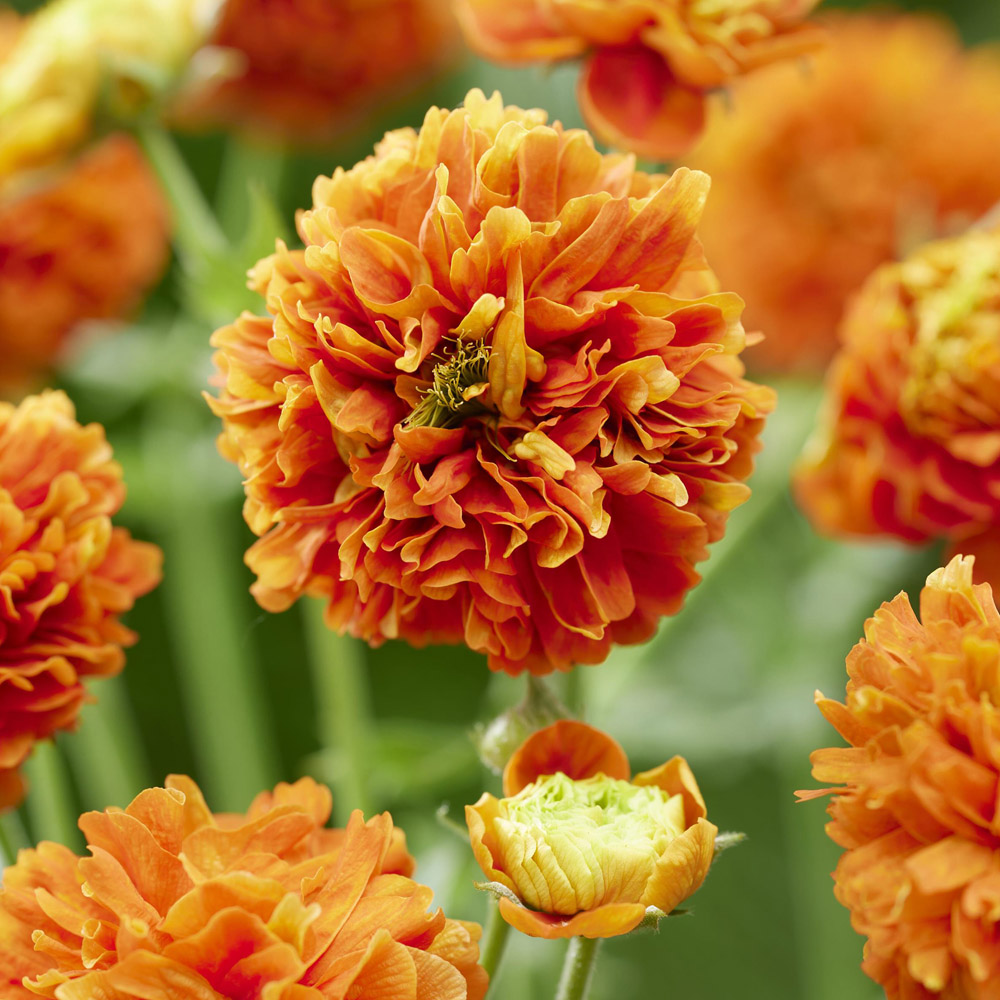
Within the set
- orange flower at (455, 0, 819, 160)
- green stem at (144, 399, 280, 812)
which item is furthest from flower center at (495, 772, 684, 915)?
green stem at (144, 399, 280, 812)

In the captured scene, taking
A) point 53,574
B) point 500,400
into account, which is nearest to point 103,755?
point 53,574

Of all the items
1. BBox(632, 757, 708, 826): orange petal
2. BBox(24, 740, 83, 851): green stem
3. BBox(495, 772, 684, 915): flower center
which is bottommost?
BBox(24, 740, 83, 851): green stem

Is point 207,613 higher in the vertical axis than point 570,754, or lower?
lower

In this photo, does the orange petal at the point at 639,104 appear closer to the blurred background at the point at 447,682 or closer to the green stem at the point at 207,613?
the blurred background at the point at 447,682

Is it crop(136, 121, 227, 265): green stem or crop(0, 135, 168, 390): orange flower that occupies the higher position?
crop(136, 121, 227, 265): green stem

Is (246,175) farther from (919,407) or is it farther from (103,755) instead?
(919,407)

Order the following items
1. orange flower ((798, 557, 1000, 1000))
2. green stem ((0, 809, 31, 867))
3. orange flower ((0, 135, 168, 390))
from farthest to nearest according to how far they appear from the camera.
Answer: orange flower ((0, 135, 168, 390)), green stem ((0, 809, 31, 867)), orange flower ((798, 557, 1000, 1000))

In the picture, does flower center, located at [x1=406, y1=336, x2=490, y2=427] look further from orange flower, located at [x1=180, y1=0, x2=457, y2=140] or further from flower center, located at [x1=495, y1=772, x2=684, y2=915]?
orange flower, located at [x1=180, y1=0, x2=457, y2=140]
